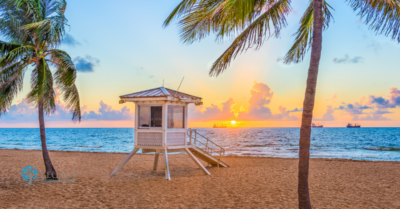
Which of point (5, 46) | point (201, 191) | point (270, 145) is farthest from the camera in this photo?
point (270, 145)

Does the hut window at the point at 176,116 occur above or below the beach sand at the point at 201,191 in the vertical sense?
above

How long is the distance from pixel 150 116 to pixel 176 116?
1.05m

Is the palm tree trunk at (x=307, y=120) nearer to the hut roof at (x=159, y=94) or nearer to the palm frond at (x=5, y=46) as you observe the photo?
the hut roof at (x=159, y=94)

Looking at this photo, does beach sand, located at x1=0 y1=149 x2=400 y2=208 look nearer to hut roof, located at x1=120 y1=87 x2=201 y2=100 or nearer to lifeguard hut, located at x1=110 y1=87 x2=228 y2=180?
lifeguard hut, located at x1=110 y1=87 x2=228 y2=180

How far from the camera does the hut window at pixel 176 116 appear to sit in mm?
12177

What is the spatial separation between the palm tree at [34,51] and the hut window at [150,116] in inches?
111

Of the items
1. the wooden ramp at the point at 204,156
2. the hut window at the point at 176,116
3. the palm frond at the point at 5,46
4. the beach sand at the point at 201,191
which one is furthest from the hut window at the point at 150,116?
the palm frond at the point at 5,46

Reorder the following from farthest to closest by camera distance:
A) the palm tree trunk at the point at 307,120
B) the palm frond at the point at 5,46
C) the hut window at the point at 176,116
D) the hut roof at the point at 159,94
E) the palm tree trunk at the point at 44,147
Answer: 1. the hut window at the point at 176,116
2. the hut roof at the point at 159,94
3. the palm tree trunk at the point at 44,147
4. the palm frond at the point at 5,46
5. the palm tree trunk at the point at 307,120

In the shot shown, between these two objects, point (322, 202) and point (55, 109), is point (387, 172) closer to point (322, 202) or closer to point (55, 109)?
point (322, 202)

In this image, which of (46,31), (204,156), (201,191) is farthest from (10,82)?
(204,156)

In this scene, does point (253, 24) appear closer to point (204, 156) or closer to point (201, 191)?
point (201, 191)

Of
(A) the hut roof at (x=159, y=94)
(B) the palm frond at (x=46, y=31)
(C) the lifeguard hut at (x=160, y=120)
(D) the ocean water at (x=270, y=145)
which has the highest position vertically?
(B) the palm frond at (x=46, y=31)

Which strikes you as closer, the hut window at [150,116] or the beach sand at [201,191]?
the beach sand at [201,191]

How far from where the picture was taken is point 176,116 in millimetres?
12430
